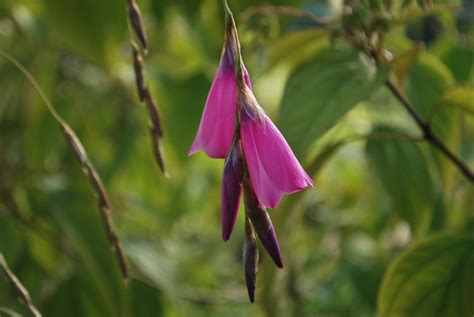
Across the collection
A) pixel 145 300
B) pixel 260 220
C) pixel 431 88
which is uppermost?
pixel 260 220

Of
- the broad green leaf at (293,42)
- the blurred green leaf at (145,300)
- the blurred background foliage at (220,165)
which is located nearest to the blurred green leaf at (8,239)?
the blurred background foliage at (220,165)

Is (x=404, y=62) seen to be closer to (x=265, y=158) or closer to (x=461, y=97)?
(x=461, y=97)

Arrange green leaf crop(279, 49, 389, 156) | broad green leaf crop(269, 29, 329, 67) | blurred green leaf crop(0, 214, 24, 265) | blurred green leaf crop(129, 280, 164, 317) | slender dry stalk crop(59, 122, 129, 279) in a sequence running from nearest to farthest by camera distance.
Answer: slender dry stalk crop(59, 122, 129, 279) → green leaf crop(279, 49, 389, 156) → broad green leaf crop(269, 29, 329, 67) → blurred green leaf crop(0, 214, 24, 265) → blurred green leaf crop(129, 280, 164, 317)

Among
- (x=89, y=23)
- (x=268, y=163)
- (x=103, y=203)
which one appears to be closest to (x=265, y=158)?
(x=268, y=163)

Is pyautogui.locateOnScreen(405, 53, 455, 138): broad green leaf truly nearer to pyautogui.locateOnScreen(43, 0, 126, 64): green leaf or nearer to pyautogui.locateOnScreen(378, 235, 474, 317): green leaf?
pyautogui.locateOnScreen(378, 235, 474, 317): green leaf

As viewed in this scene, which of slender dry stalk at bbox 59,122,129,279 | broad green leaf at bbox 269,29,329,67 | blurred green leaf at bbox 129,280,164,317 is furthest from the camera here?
blurred green leaf at bbox 129,280,164,317

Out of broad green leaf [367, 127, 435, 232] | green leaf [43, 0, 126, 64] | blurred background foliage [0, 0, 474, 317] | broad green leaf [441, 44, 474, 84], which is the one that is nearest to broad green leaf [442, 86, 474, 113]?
blurred background foliage [0, 0, 474, 317]

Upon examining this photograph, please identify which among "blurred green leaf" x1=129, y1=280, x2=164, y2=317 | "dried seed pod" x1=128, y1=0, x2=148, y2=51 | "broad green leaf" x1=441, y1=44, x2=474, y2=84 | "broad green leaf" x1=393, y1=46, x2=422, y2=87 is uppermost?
"dried seed pod" x1=128, y1=0, x2=148, y2=51

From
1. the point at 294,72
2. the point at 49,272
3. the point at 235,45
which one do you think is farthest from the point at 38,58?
the point at 235,45
